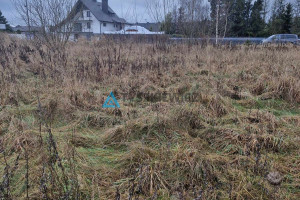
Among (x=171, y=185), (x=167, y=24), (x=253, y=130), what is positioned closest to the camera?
(x=171, y=185)

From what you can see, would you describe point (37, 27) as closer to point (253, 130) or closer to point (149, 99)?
point (149, 99)

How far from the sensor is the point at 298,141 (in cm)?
250

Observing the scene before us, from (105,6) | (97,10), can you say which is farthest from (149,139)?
(105,6)

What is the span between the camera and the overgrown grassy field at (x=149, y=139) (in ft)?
6.00

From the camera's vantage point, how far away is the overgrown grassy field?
1.83 m

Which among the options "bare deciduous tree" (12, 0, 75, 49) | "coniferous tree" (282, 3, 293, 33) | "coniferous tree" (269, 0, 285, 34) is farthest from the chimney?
"bare deciduous tree" (12, 0, 75, 49)

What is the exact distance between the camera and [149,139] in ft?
8.89

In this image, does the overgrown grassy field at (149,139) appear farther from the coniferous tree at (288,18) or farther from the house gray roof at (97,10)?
the house gray roof at (97,10)

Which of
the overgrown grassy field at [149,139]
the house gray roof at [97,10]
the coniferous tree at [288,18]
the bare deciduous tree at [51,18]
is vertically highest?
the house gray roof at [97,10]

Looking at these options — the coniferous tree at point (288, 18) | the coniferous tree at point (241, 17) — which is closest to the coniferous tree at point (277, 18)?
the coniferous tree at point (288, 18)

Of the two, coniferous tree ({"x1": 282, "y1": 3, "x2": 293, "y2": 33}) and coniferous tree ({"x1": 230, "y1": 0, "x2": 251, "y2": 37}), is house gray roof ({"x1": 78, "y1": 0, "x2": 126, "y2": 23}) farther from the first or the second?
coniferous tree ({"x1": 282, "y1": 3, "x2": 293, "y2": 33})

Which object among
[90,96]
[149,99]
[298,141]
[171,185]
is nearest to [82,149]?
[171,185]

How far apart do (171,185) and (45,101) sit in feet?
9.16

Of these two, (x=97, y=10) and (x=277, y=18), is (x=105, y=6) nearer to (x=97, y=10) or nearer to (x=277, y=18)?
(x=97, y=10)
